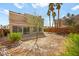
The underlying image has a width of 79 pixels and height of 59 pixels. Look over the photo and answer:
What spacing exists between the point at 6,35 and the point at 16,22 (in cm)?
20

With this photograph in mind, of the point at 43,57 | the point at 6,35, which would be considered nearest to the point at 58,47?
the point at 43,57

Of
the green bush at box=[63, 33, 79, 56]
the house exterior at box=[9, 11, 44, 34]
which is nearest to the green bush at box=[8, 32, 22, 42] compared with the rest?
the house exterior at box=[9, 11, 44, 34]

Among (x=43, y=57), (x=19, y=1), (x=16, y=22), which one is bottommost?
(x=43, y=57)

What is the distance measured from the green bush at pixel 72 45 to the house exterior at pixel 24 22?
376 millimetres

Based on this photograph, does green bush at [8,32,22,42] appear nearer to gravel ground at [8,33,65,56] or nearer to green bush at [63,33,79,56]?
gravel ground at [8,33,65,56]

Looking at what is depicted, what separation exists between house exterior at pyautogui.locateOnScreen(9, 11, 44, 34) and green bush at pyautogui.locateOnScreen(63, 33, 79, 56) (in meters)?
0.38

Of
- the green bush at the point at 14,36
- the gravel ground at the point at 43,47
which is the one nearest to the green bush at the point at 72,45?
the gravel ground at the point at 43,47

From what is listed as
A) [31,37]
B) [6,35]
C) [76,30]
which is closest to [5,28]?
[6,35]

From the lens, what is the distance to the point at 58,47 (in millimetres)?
2670

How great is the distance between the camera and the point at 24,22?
2.68 m

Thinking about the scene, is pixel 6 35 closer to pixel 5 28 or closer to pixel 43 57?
pixel 5 28

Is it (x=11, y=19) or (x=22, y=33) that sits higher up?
(x=11, y=19)

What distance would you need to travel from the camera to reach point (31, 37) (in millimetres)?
2699

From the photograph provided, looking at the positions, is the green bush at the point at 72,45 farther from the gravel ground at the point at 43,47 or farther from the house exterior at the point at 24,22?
the house exterior at the point at 24,22
